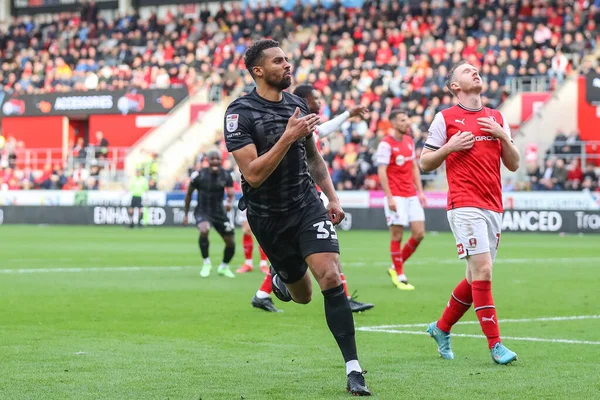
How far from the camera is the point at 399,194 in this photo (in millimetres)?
17234

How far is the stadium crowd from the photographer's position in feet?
132

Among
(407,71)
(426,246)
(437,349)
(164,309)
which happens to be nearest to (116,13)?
(407,71)

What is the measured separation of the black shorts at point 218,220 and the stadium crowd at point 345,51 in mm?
18614

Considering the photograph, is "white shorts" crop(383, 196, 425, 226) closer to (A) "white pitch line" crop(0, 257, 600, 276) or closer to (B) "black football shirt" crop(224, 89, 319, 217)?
(A) "white pitch line" crop(0, 257, 600, 276)

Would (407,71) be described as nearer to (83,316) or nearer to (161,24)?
(161,24)

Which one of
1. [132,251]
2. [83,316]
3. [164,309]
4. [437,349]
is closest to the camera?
[437,349]

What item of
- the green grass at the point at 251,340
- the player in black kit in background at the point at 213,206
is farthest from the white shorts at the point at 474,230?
the player in black kit in background at the point at 213,206

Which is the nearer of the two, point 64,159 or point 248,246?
point 248,246

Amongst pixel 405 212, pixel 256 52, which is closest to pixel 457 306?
pixel 256 52

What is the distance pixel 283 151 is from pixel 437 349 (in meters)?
3.08

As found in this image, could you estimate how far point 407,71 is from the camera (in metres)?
42.9

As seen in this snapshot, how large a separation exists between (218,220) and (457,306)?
10.5 m

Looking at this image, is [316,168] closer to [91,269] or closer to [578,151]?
[91,269]

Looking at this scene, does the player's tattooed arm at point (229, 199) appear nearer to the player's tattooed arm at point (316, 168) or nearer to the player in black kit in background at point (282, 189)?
the player's tattooed arm at point (316, 168)
